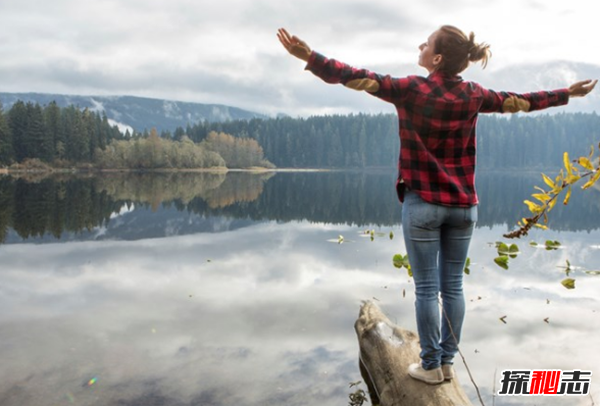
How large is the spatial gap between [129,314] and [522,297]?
6.76 metres

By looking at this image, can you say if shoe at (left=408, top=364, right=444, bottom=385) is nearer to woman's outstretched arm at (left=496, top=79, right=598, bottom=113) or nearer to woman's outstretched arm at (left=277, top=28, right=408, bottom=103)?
woman's outstretched arm at (left=496, top=79, right=598, bottom=113)

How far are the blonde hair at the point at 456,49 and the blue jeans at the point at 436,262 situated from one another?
40.8 inches

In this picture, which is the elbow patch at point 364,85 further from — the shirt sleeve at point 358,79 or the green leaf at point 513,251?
the green leaf at point 513,251

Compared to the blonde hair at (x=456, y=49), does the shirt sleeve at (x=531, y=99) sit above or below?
below

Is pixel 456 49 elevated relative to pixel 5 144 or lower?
lower

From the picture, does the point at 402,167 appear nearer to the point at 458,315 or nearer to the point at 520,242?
the point at 458,315

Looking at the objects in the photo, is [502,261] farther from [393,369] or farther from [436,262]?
[436,262]

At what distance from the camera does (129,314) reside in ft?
25.4

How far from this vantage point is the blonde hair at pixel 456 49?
3.73 meters

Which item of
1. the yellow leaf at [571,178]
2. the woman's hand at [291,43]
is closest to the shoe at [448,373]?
the yellow leaf at [571,178]

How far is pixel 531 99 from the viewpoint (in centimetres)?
412

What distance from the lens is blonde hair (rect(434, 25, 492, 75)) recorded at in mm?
3734

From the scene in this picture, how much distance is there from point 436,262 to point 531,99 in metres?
1.56

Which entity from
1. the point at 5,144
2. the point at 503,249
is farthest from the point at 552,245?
the point at 5,144
